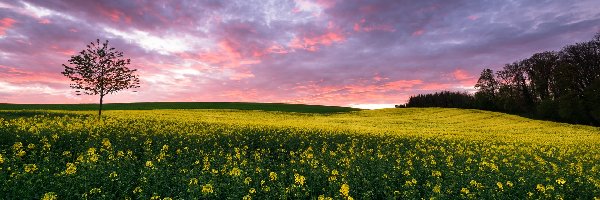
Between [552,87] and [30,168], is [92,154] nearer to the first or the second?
[30,168]

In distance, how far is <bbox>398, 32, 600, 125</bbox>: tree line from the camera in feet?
188

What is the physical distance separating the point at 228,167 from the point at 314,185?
3.38 meters

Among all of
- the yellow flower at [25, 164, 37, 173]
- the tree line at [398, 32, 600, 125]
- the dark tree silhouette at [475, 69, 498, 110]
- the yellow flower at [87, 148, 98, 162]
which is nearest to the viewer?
the yellow flower at [25, 164, 37, 173]

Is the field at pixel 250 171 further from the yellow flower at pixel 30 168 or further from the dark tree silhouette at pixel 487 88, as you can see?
the dark tree silhouette at pixel 487 88

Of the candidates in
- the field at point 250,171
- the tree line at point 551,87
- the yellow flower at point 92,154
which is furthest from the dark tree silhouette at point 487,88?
the yellow flower at point 92,154

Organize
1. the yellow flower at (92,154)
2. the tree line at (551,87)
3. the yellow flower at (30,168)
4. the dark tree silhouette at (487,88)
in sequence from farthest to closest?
1. the dark tree silhouette at (487,88)
2. the tree line at (551,87)
3. the yellow flower at (92,154)
4. the yellow flower at (30,168)

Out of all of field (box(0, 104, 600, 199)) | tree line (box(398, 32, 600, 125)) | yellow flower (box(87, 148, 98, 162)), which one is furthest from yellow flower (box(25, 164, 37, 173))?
tree line (box(398, 32, 600, 125))

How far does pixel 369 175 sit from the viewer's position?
42.4 ft

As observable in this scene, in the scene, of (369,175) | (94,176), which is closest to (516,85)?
(369,175)

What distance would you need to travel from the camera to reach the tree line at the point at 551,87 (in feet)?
188

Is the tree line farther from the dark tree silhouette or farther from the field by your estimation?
the field

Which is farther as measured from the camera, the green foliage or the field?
the green foliage

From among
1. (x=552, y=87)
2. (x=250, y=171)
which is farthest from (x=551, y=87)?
(x=250, y=171)

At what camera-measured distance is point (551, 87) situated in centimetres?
6531
